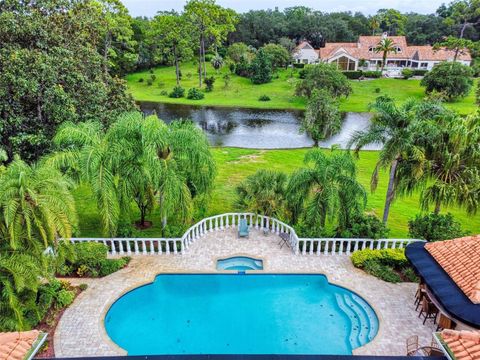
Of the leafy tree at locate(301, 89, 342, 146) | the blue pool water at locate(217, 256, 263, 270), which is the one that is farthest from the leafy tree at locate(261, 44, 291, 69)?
the blue pool water at locate(217, 256, 263, 270)

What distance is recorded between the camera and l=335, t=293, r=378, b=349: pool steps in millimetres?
11328

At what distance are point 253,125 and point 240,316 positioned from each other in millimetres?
32962

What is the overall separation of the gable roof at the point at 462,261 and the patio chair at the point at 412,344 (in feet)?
6.70

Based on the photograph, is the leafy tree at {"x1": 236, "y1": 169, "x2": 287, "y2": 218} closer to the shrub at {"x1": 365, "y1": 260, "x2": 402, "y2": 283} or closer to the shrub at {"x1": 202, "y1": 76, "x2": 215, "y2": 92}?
the shrub at {"x1": 365, "y1": 260, "x2": 402, "y2": 283}

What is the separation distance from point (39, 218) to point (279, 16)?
9374 centimetres

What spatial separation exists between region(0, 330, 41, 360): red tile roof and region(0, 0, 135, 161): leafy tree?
12.3 m

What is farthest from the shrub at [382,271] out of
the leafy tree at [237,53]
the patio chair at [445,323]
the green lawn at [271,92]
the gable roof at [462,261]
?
A: the leafy tree at [237,53]

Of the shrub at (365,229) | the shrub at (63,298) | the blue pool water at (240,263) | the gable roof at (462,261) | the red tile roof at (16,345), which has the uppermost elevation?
the red tile roof at (16,345)

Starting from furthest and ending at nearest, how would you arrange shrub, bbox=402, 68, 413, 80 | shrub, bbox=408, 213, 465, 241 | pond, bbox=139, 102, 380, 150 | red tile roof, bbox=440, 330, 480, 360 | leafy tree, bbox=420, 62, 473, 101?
1. shrub, bbox=402, 68, 413, 80
2. leafy tree, bbox=420, 62, 473, 101
3. pond, bbox=139, 102, 380, 150
4. shrub, bbox=408, 213, 465, 241
5. red tile roof, bbox=440, 330, 480, 360

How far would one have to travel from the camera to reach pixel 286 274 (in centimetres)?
1416

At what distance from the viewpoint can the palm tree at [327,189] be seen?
47.3 ft

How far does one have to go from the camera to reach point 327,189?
14.4 m

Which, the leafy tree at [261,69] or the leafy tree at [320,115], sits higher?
the leafy tree at [261,69]

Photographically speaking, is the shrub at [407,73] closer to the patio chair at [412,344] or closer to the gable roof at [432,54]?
the gable roof at [432,54]
